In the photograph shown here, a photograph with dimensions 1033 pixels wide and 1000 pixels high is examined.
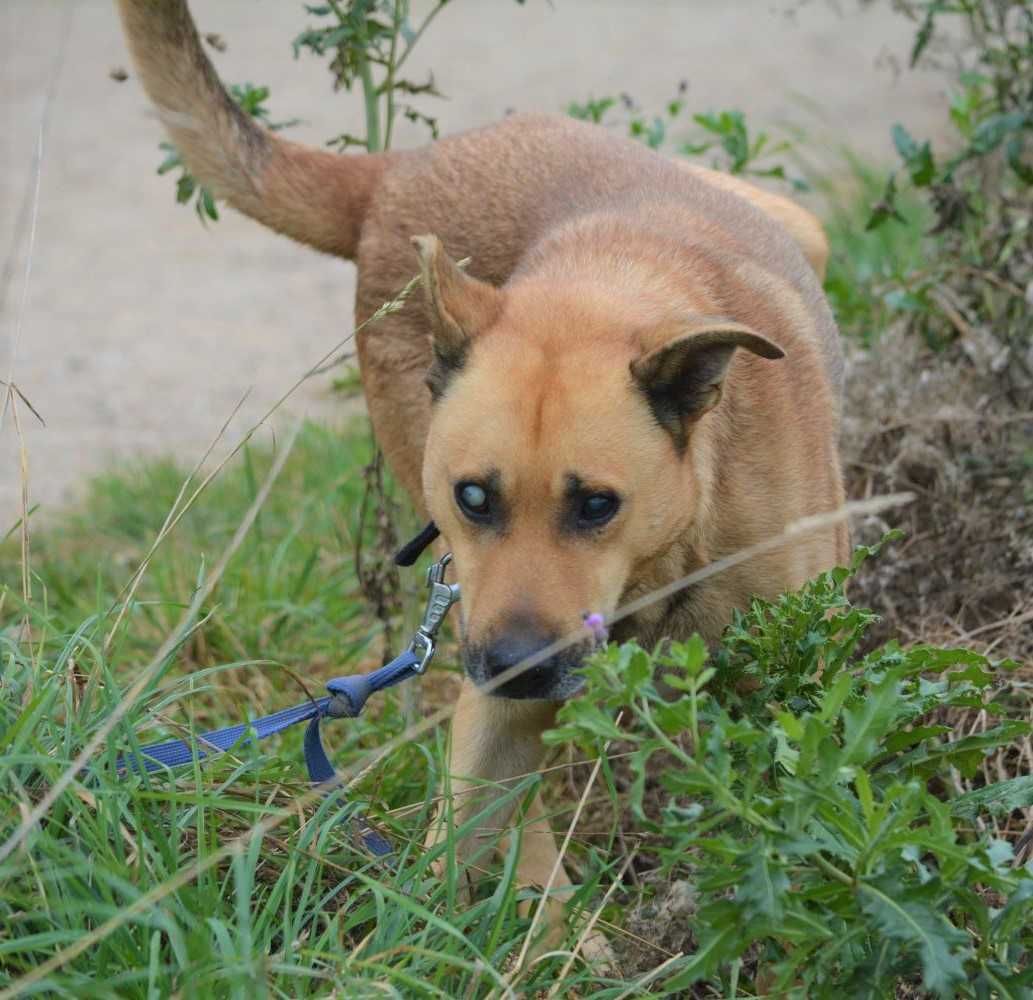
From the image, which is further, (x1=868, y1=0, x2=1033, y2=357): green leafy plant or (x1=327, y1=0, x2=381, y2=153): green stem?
(x1=868, y1=0, x2=1033, y2=357): green leafy plant

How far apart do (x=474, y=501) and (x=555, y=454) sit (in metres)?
0.19

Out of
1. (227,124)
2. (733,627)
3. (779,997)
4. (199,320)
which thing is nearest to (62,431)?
(199,320)

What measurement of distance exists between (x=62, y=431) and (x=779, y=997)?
511cm

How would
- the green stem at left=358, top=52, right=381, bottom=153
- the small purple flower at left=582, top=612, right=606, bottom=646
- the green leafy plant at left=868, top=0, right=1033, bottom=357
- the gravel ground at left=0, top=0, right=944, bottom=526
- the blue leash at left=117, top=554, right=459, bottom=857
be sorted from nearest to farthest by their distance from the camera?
the small purple flower at left=582, top=612, right=606, bottom=646 → the blue leash at left=117, top=554, right=459, bottom=857 → the green stem at left=358, top=52, right=381, bottom=153 → the green leafy plant at left=868, top=0, right=1033, bottom=357 → the gravel ground at left=0, top=0, right=944, bottom=526

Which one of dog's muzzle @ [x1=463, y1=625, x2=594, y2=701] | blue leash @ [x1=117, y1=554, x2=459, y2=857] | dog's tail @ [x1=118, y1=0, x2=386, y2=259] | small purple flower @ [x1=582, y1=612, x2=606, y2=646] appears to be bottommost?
blue leash @ [x1=117, y1=554, x2=459, y2=857]

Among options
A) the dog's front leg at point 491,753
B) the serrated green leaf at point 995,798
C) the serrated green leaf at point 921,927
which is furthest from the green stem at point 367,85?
the serrated green leaf at point 921,927

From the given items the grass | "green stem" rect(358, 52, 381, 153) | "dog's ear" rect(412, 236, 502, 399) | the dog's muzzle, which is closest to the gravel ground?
"green stem" rect(358, 52, 381, 153)

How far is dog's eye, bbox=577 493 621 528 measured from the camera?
2682 mm

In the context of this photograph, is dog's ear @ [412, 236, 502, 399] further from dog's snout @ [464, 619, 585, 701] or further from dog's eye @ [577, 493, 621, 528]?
dog's snout @ [464, 619, 585, 701]

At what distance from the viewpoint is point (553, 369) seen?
9.10ft

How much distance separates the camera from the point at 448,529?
2875 mm

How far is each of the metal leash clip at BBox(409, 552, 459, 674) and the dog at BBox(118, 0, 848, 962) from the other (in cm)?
16

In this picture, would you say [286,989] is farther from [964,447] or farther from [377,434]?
[964,447]

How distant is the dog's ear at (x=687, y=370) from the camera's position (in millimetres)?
2646
